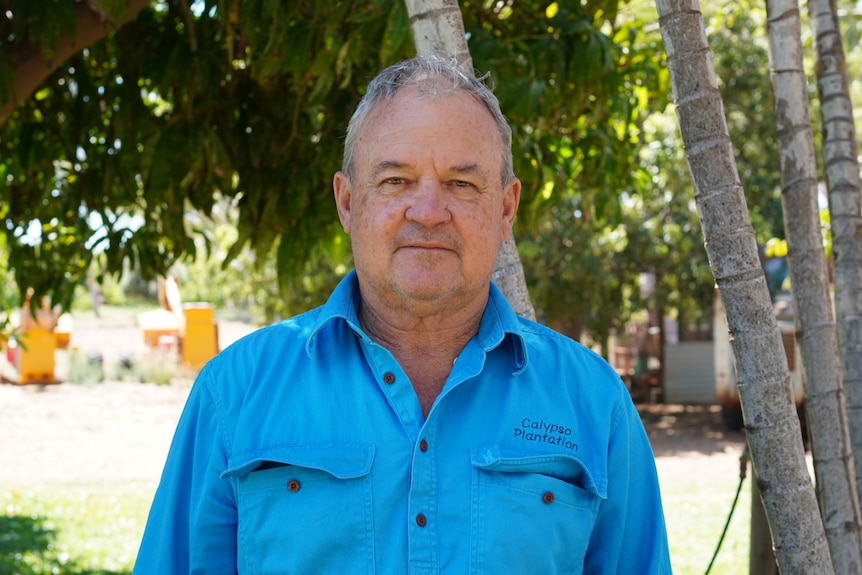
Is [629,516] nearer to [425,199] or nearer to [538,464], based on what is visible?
[538,464]

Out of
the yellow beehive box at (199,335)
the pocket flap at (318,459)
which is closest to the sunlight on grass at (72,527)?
the pocket flap at (318,459)

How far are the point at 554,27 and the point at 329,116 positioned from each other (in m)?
0.99

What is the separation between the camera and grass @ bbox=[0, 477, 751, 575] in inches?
289

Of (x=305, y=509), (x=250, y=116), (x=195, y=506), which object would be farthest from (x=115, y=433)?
(x=305, y=509)

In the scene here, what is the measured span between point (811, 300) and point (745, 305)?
1.56ft

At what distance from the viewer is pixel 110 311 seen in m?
48.2

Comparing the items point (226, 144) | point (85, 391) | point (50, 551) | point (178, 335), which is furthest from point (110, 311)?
point (226, 144)

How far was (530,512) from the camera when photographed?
180 centimetres

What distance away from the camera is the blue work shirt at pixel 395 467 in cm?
175

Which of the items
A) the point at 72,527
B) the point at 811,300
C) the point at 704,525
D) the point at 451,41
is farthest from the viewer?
the point at 72,527

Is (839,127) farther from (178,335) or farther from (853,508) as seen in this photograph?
(178,335)

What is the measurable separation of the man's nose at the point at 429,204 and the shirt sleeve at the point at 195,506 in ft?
1.64

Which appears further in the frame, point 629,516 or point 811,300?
point 811,300

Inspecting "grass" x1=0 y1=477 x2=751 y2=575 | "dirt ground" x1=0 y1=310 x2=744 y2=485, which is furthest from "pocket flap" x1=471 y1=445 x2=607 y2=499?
"dirt ground" x1=0 y1=310 x2=744 y2=485
